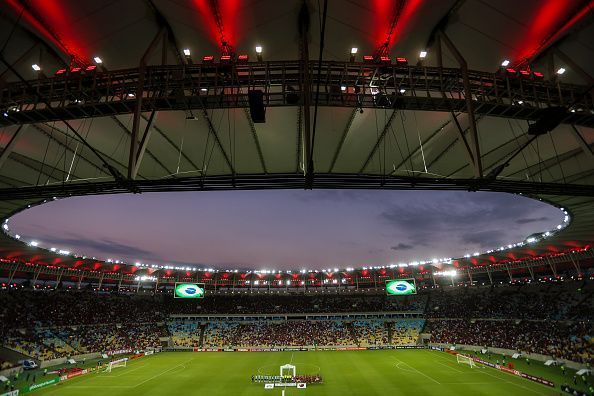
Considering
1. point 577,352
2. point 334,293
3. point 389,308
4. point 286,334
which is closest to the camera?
point 577,352

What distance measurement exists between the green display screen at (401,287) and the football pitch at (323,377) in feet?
35.7

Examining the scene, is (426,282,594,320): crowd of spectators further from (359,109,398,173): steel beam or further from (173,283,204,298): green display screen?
(173,283,204,298): green display screen

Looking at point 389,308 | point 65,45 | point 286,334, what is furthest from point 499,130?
point 389,308

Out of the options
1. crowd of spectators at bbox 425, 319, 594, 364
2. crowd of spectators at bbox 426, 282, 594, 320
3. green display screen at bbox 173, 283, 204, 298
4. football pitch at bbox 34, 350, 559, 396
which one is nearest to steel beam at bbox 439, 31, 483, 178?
football pitch at bbox 34, 350, 559, 396

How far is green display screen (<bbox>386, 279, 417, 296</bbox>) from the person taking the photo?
5681 cm

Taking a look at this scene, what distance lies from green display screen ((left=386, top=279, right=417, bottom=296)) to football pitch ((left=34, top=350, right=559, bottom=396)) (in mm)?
10874

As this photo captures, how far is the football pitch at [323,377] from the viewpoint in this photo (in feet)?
94.5

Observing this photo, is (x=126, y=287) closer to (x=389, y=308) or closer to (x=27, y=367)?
(x=27, y=367)

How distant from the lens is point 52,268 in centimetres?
6122

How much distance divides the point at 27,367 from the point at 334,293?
63.2 meters

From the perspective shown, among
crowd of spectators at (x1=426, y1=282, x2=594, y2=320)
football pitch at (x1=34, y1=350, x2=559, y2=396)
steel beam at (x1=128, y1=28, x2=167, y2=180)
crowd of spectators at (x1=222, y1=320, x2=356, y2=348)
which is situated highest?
steel beam at (x1=128, y1=28, x2=167, y2=180)

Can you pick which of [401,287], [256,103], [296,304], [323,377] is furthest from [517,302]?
[256,103]

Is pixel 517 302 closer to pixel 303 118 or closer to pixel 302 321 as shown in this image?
pixel 302 321

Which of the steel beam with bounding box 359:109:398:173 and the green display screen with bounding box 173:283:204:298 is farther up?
the steel beam with bounding box 359:109:398:173
